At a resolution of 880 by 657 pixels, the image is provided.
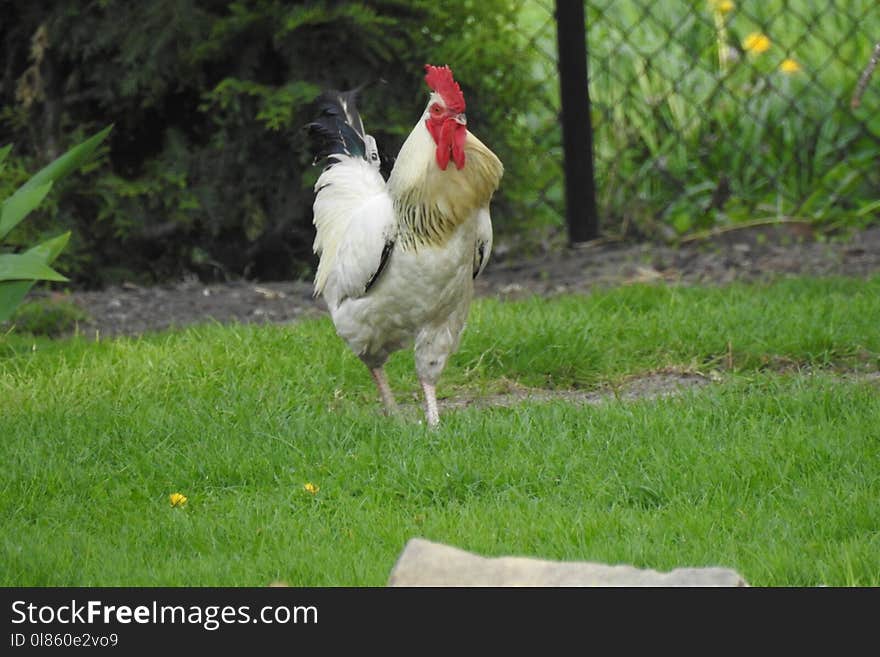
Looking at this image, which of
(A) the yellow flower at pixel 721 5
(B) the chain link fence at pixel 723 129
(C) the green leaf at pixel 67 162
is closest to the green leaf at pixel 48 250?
(C) the green leaf at pixel 67 162

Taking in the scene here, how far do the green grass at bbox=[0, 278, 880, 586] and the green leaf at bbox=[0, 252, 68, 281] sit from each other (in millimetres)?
605

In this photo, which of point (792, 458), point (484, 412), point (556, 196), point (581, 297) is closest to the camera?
point (792, 458)

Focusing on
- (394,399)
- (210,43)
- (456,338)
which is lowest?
(394,399)

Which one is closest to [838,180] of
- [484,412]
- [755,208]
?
[755,208]

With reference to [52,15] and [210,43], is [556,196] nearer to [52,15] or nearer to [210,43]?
[210,43]

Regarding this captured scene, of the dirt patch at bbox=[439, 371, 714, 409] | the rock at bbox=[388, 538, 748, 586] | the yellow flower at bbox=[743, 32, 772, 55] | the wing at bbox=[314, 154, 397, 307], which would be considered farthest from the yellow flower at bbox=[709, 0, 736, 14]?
the rock at bbox=[388, 538, 748, 586]

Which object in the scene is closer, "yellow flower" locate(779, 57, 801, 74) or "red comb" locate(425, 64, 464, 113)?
"red comb" locate(425, 64, 464, 113)

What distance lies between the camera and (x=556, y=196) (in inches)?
373

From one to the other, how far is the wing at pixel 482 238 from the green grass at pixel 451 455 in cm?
56

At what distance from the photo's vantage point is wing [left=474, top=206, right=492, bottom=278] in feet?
16.8

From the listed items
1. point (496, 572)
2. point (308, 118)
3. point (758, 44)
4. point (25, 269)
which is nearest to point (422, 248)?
point (25, 269)

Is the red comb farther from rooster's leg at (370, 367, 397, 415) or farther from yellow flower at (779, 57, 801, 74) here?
yellow flower at (779, 57, 801, 74)

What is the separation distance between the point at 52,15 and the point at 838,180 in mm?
4894

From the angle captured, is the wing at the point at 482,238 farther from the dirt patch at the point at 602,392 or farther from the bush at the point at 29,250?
the bush at the point at 29,250
